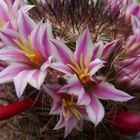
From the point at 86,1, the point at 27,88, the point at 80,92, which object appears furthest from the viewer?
the point at 86,1

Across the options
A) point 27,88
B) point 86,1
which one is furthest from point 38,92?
point 86,1

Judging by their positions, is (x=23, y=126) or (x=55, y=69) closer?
(x=55, y=69)

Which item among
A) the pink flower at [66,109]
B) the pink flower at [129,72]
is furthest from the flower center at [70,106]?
the pink flower at [129,72]

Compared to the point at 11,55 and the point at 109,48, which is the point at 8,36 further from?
the point at 109,48

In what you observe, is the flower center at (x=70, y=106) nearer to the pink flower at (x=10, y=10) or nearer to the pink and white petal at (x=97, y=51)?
the pink and white petal at (x=97, y=51)

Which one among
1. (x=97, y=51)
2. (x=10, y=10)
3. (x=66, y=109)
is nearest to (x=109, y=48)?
(x=97, y=51)

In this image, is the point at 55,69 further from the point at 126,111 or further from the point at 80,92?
the point at 126,111

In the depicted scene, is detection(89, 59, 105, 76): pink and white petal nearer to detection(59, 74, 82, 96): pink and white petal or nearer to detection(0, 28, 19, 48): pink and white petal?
detection(59, 74, 82, 96): pink and white petal
